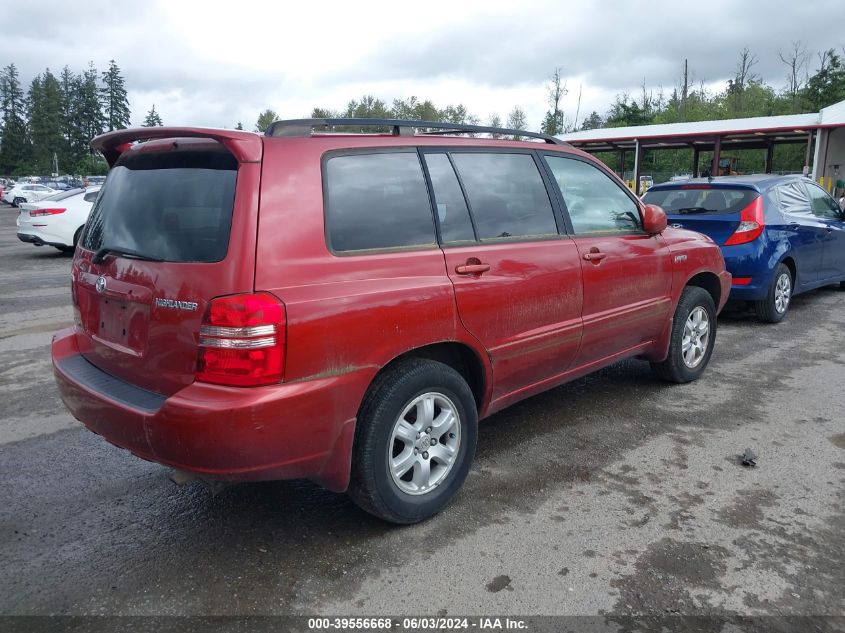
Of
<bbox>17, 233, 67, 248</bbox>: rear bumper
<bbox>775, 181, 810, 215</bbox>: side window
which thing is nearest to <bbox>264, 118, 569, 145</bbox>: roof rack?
<bbox>775, 181, 810, 215</bbox>: side window

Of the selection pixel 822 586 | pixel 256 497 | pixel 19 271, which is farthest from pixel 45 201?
pixel 822 586

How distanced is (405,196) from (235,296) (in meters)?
1.06

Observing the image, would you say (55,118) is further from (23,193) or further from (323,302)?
(323,302)

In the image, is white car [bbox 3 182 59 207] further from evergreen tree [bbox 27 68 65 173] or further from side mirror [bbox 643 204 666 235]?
evergreen tree [bbox 27 68 65 173]

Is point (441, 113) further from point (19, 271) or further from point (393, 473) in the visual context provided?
point (393, 473)

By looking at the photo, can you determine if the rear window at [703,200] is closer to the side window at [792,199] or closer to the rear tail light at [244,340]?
the side window at [792,199]

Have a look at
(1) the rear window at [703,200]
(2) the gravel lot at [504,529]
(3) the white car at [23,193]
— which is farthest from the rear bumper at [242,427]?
(3) the white car at [23,193]

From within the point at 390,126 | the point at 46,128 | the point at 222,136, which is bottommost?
the point at 222,136

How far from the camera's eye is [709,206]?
24.6 ft

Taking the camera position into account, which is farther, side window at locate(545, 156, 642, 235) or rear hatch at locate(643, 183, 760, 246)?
rear hatch at locate(643, 183, 760, 246)

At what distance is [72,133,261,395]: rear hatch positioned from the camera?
2.61m

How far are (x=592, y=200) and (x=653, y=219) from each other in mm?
501

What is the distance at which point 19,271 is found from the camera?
12.2 meters

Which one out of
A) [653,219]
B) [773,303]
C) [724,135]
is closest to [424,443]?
[653,219]
